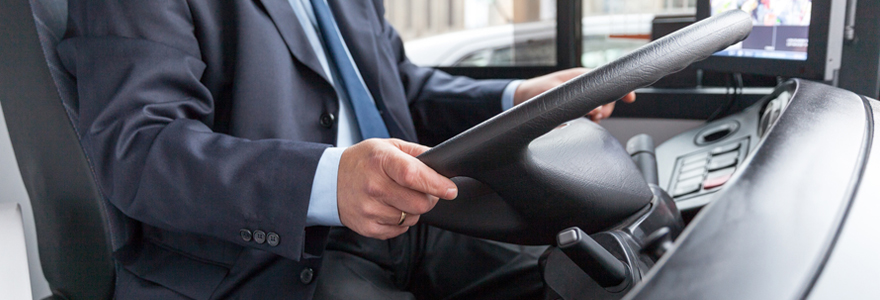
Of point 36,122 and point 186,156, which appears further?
point 36,122

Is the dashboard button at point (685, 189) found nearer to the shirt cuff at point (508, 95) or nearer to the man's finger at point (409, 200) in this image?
the shirt cuff at point (508, 95)

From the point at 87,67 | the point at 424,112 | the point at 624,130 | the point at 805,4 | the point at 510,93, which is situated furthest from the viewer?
the point at 624,130

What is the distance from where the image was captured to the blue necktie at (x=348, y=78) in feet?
3.02

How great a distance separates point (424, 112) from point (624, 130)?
0.64 m

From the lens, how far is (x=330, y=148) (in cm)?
64

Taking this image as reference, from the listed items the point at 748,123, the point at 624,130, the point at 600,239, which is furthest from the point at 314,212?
the point at 624,130

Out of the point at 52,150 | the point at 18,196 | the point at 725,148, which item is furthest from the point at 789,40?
the point at 18,196

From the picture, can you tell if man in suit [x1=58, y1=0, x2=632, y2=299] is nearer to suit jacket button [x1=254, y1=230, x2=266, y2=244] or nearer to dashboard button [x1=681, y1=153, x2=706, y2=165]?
suit jacket button [x1=254, y1=230, x2=266, y2=244]

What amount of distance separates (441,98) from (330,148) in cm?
56

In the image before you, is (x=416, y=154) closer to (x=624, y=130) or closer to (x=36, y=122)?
(x=36, y=122)

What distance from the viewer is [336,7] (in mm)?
974

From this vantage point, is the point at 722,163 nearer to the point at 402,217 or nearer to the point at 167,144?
the point at 402,217

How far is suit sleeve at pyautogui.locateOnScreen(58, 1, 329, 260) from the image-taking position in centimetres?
65

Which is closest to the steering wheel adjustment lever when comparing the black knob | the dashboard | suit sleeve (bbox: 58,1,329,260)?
the black knob
